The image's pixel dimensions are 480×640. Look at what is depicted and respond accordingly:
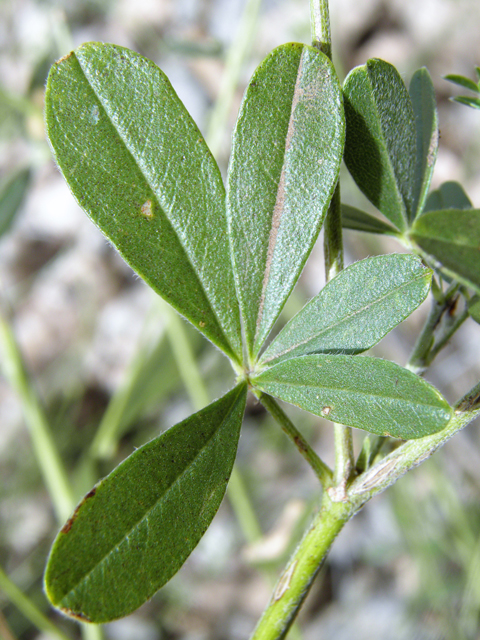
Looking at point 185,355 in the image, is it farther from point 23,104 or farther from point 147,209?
point 147,209

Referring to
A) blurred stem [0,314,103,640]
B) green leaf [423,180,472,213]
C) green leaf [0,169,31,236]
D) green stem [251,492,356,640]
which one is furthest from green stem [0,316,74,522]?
green leaf [423,180,472,213]

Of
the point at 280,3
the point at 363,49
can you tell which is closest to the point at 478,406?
the point at 280,3

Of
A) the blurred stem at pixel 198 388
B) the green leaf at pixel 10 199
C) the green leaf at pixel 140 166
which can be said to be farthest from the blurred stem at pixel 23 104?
the green leaf at pixel 140 166

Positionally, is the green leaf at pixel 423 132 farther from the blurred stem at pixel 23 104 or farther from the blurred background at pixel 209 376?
the blurred stem at pixel 23 104

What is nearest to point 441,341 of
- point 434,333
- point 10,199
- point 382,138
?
point 434,333

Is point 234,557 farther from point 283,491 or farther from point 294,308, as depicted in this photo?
point 294,308
